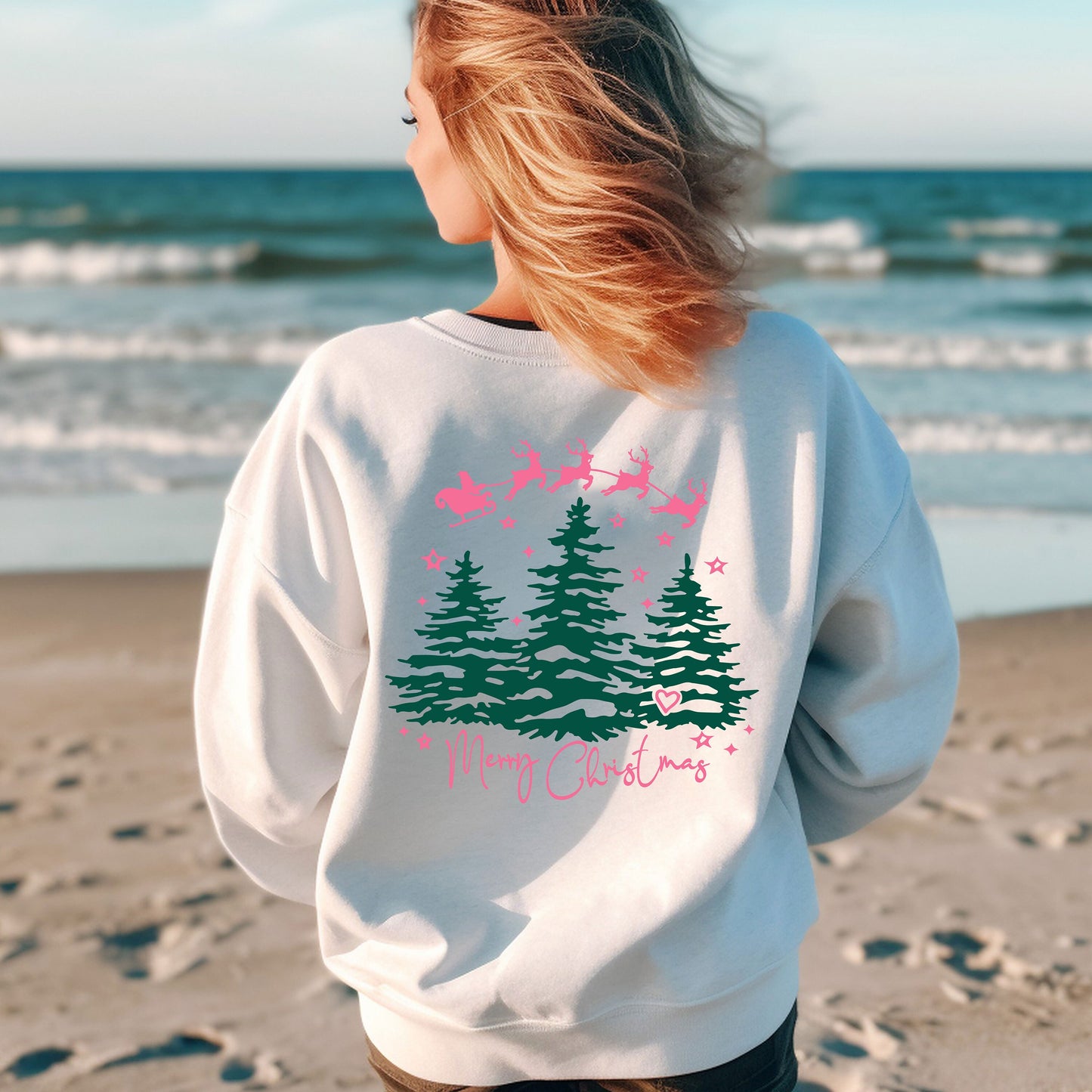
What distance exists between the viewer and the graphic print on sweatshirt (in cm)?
122

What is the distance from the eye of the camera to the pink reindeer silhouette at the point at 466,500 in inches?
47.7

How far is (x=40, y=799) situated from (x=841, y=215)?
2371cm

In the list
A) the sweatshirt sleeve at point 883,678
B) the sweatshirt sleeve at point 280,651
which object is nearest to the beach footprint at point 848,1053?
the sweatshirt sleeve at point 883,678

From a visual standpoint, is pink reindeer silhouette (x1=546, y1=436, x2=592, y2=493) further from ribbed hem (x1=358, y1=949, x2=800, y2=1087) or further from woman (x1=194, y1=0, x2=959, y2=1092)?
ribbed hem (x1=358, y1=949, x2=800, y2=1087)

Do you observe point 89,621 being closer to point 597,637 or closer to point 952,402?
point 597,637

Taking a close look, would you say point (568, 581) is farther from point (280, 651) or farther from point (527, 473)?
point (280, 651)

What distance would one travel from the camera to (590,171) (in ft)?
3.81

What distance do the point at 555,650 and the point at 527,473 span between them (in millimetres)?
190

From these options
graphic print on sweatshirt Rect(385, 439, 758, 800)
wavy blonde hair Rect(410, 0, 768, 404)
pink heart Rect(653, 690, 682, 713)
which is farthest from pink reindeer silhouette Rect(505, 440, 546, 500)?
pink heart Rect(653, 690, 682, 713)

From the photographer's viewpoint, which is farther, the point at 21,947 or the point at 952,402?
the point at 952,402

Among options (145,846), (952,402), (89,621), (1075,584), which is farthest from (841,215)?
(145,846)

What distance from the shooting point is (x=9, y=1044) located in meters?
2.62

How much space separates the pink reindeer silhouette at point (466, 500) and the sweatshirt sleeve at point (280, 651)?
0.11 m

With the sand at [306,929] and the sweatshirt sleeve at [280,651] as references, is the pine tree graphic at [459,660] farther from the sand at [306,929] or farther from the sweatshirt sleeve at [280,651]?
the sand at [306,929]
